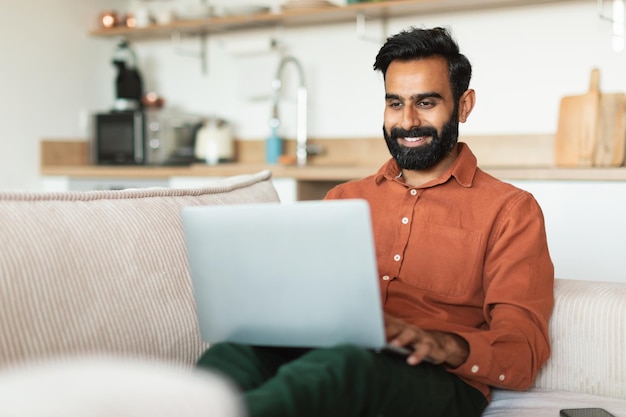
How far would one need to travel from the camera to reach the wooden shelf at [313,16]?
10.9 ft

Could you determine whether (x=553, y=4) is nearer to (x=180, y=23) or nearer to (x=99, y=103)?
(x=180, y=23)

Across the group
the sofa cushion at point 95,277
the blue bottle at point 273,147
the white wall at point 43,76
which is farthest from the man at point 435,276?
the white wall at point 43,76

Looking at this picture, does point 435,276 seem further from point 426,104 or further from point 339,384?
point 339,384

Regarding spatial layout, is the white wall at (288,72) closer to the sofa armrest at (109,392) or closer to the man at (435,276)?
the man at (435,276)

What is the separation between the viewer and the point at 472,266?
1546 millimetres

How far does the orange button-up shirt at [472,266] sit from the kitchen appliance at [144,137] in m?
2.35

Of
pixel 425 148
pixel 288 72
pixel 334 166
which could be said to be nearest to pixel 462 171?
pixel 425 148

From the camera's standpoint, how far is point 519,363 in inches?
55.3

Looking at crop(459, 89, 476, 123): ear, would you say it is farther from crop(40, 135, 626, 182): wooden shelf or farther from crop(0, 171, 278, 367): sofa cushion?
crop(40, 135, 626, 182): wooden shelf

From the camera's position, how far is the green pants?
0.96 m

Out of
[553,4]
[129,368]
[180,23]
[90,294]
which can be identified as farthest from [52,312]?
[180,23]

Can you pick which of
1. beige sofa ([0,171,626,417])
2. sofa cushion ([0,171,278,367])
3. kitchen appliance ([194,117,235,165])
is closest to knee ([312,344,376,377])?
beige sofa ([0,171,626,417])

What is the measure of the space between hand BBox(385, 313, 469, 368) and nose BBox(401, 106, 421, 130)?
0.52 metres

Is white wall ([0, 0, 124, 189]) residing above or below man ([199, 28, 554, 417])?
above
